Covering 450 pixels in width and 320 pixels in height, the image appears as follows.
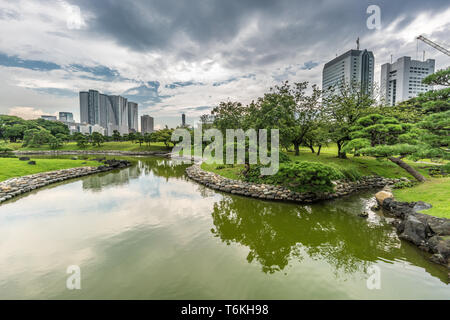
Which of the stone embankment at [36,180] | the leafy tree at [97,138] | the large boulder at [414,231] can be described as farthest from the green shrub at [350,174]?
the leafy tree at [97,138]

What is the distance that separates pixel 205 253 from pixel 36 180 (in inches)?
601

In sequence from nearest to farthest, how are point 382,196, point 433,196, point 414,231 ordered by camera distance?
point 414,231
point 433,196
point 382,196

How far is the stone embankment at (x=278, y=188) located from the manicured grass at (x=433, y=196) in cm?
273

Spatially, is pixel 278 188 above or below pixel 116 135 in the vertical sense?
below

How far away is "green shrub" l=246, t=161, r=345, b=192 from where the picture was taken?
32.2ft

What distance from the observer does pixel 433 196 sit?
8.09 m

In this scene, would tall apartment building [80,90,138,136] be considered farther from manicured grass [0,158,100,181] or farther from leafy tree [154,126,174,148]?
manicured grass [0,158,100,181]

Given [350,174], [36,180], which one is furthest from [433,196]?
[36,180]

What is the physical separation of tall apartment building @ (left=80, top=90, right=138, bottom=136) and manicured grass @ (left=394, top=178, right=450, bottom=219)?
597ft

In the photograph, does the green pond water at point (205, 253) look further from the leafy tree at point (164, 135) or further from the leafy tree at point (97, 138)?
the leafy tree at point (97, 138)

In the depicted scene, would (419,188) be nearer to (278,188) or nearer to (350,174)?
(350,174)

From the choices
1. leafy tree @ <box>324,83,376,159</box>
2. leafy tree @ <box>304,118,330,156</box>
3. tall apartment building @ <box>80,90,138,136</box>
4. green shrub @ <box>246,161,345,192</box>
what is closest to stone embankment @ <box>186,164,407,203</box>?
green shrub @ <box>246,161,345,192</box>

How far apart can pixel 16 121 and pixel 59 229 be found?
89.6m
